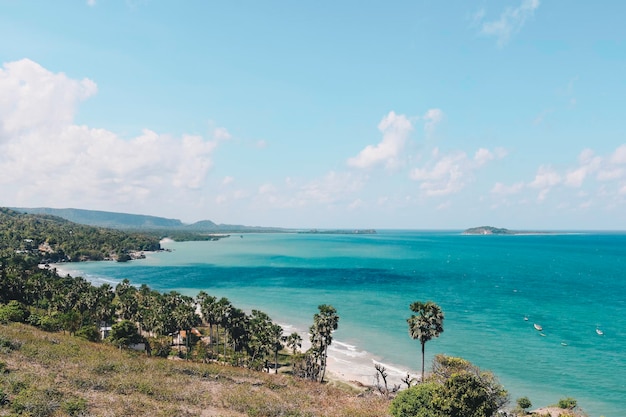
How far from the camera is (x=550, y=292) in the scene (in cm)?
13700

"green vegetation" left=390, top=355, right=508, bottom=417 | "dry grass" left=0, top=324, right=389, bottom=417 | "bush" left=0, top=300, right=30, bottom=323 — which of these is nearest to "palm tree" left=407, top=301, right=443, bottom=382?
"green vegetation" left=390, top=355, right=508, bottom=417

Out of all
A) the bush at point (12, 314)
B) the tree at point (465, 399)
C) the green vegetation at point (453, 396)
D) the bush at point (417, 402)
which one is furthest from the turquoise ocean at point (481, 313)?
the bush at point (12, 314)

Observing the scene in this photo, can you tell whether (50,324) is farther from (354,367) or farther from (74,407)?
(354,367)

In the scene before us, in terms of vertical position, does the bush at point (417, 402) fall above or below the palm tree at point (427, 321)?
below

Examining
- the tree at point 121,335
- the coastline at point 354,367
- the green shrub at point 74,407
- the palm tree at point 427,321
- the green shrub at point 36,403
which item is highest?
the palm tree at point 427,321

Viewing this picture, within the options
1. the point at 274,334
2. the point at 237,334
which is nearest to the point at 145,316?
the point at 237,334

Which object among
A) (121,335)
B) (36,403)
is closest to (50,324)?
(121,335)

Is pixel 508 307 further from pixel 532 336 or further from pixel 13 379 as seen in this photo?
pixel 13 379

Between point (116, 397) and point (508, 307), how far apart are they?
4380 inches

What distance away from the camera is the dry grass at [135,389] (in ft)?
Result: 113

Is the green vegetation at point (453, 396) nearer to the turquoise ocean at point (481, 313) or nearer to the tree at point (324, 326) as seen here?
the tree at point (324, 326)

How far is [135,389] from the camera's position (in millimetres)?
40594

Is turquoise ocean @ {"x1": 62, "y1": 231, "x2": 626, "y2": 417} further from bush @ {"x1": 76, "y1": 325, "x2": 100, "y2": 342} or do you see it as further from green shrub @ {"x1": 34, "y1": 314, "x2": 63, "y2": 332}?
green shrub @ {"x1": 34, "y1": 314, "x2": 63, "y2": 332}

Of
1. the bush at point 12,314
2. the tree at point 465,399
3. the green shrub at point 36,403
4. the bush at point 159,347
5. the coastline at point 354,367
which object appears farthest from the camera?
the bush at point 159,347
